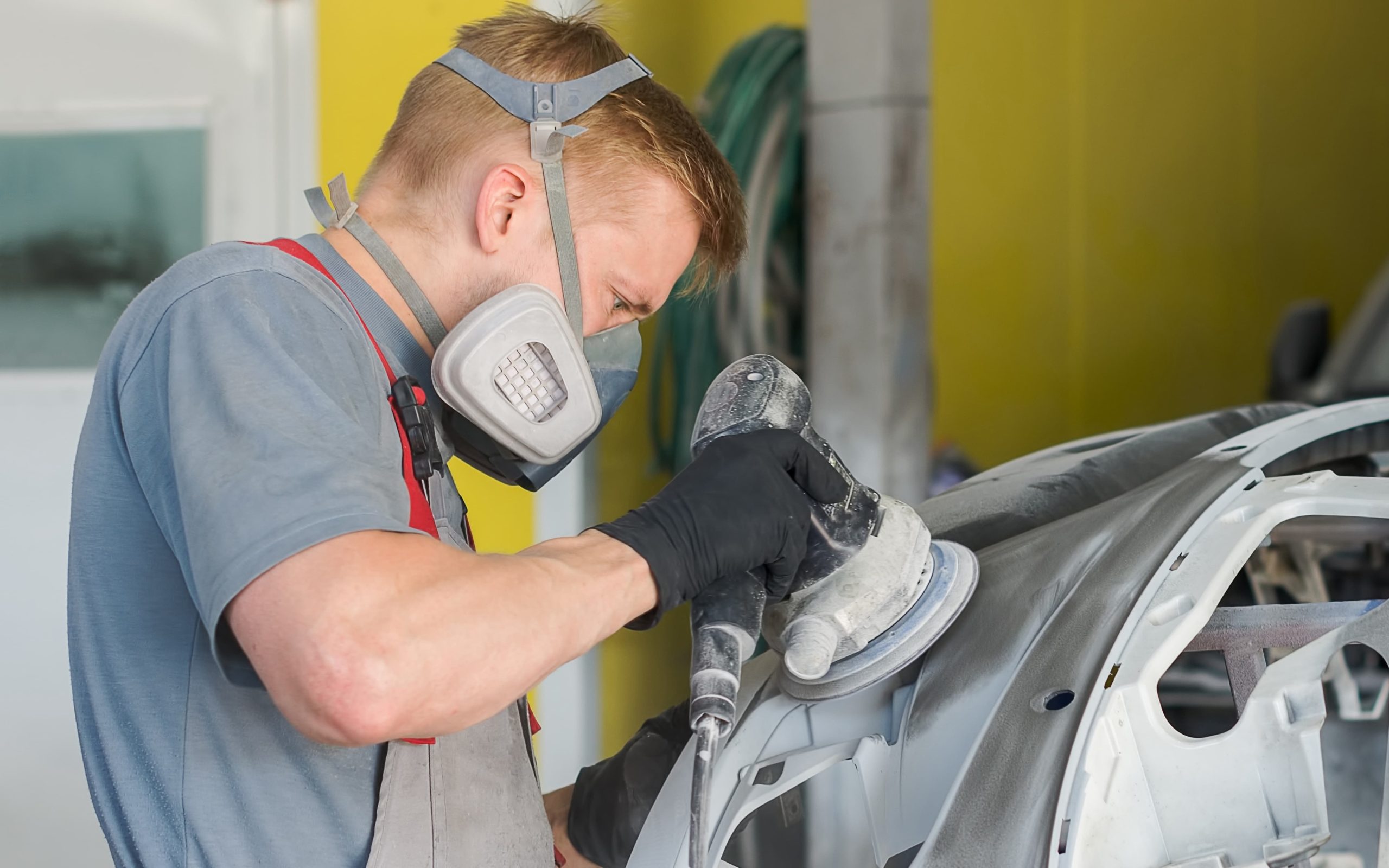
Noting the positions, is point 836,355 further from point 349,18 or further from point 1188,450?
point 1188,450

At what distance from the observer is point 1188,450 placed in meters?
1.84

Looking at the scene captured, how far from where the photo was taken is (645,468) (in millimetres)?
3768

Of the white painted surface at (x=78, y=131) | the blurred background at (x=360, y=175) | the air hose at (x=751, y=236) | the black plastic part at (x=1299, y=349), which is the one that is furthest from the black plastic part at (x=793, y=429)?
the black plastic part at (x=1299, y=349)

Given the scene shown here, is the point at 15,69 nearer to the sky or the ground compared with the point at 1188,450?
nearer to the sky

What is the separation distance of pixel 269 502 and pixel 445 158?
493 mm

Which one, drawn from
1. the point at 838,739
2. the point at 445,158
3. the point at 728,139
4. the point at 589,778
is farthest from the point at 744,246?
the point at 728,139

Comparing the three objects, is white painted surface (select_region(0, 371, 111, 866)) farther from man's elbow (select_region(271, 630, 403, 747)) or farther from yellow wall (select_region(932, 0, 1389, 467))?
yellow wall (select_region(932, 0, 1389, 467))

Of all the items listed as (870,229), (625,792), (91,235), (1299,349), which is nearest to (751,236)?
(870,229)

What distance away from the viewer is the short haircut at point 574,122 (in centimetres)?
130

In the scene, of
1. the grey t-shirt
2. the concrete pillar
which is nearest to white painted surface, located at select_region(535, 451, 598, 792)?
the concrete pillar

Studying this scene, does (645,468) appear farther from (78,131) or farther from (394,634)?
(394,634)

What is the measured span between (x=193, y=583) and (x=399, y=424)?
0.26 m

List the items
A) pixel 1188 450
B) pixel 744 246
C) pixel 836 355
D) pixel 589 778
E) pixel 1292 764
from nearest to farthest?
pixel 1292 764, pixel 744 246, pixel 589 778, pixel 1188 450, pixel 836 355

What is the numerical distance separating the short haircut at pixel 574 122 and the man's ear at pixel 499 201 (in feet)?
0.14
